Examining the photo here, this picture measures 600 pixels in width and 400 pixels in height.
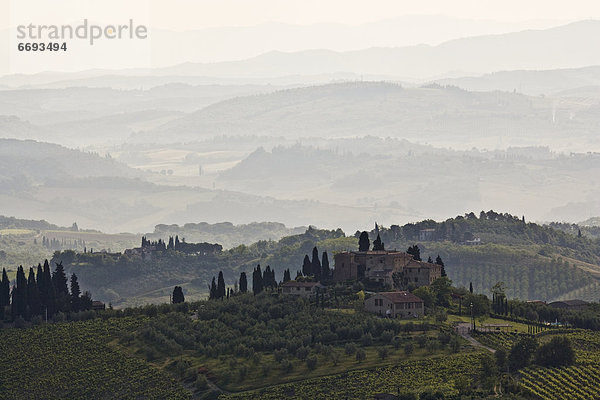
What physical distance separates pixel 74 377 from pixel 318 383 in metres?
31.4

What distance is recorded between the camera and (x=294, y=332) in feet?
506

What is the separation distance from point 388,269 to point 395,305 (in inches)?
852

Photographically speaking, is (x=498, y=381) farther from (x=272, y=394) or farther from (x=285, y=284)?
(x=285, y=284)

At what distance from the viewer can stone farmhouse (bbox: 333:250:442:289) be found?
18512cm

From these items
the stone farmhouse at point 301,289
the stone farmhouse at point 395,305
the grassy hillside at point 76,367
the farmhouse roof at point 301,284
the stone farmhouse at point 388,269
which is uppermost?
the stone farmhouse at point 388,269

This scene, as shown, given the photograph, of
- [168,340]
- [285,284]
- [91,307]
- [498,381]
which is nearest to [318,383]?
[498,381]

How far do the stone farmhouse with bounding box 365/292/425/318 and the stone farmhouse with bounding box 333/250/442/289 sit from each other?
49.6 ft

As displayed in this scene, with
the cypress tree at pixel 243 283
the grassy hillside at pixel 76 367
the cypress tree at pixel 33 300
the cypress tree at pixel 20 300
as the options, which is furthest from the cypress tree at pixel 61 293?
the cypress tree at pixel 243 283

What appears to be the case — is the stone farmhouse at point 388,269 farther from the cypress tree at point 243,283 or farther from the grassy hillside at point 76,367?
the grassy hillside at point 76,367

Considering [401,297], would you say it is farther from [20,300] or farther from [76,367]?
[20,300]

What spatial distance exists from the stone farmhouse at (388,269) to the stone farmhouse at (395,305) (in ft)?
49.6

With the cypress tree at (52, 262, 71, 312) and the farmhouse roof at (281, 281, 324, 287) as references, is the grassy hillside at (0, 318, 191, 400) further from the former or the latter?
the farmhouse roof at (281, 281, 324, 287)

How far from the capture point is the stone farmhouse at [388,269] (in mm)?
185125

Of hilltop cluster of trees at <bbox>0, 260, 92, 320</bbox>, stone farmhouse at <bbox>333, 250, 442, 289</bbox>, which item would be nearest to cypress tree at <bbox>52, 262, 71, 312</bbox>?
hilltop cluster of trees at <bbox>0, 260, 92, 320</bbox>
